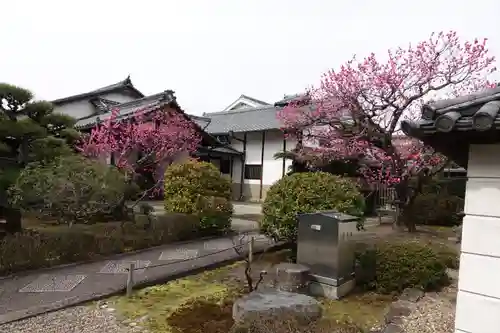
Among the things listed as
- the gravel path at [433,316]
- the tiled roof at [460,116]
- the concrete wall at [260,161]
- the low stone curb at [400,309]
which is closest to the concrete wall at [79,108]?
the concrete wall at [260,161]

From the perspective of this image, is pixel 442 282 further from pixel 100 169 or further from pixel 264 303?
pixel 100 169

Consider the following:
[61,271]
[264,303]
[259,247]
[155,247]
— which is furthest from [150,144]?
[264,303]

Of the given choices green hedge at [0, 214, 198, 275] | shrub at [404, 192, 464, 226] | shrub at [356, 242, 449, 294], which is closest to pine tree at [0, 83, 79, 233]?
green hedge at [0, 214, 198, 275]

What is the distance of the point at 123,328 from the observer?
4883 millimetres

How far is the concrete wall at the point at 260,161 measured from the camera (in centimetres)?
2475

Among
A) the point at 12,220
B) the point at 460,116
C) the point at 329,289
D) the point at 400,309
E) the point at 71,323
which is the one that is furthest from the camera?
the point at 12,220

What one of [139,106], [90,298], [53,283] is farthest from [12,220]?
[139,106]

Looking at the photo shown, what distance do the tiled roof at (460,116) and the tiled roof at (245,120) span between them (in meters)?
21.2

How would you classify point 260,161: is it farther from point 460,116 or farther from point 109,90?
point 460,116

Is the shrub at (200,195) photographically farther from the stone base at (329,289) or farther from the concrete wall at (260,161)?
the concrete wall at (260,161)

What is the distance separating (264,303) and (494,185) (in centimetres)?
310

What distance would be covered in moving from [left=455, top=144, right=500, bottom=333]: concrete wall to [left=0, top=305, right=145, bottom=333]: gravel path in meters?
3.90

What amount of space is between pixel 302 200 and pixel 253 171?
18199 millimetres

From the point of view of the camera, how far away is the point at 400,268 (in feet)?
21.4
